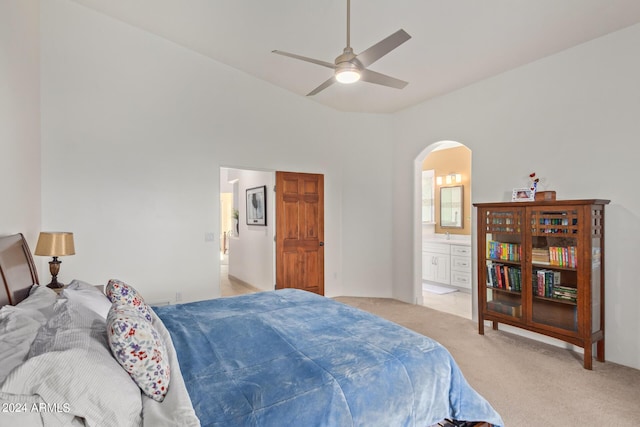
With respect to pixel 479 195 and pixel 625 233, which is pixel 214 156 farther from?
pixel 625 233

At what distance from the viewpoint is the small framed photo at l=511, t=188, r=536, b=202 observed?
352 centimetres

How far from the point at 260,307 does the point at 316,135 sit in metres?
3.43

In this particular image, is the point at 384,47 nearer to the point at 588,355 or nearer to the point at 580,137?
the point at 580,137

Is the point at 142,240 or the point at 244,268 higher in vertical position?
the point at 142,240

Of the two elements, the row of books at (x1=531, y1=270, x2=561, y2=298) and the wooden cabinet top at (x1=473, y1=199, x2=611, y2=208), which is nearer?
the wooden cabinet top at (x1=473, y1=199, x2=611, y2=208)

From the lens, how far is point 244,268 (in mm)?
6715

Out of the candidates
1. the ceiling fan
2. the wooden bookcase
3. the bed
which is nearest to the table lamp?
the bed

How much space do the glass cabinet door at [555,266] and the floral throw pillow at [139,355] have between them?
344 centimetres

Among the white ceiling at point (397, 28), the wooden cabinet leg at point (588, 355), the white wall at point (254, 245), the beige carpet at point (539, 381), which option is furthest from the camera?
the white wall at point (254, 245)

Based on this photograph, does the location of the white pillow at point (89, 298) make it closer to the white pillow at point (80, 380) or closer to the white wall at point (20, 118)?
the white pillow at point (80, 380)

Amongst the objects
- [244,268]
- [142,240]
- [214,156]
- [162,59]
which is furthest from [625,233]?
[244,268]

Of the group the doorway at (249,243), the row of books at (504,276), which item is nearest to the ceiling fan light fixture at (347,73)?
the row of books at (504,276)

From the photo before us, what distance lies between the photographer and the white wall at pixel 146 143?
142 inches

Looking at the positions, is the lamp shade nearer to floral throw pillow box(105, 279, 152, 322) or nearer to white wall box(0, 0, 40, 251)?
white wall box(0, 0, 40, 251)
